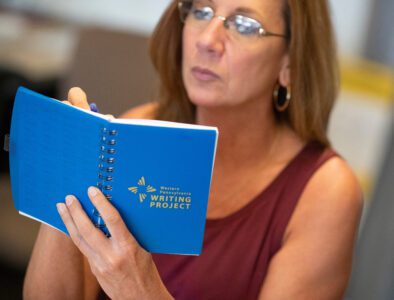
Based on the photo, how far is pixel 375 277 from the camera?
8.07 ft

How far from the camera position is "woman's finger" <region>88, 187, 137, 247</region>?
1.23m

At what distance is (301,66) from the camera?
173cm

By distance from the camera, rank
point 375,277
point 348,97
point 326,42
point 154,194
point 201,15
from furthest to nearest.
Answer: point 348,97 < point 375,277 < point 326,42 < point 201,15 < point 154,194

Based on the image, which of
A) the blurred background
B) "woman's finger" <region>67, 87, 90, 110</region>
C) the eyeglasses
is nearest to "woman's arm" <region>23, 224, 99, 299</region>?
"woman's finger" <region>67, 87, 90, 110</region>

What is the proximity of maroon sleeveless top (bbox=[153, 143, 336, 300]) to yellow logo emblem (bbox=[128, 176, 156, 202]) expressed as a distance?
0.47 meters

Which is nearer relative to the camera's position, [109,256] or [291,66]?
[109,256]

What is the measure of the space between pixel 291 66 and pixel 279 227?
0.38m

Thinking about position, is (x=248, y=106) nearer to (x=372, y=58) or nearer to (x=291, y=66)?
(x=291, y=66)

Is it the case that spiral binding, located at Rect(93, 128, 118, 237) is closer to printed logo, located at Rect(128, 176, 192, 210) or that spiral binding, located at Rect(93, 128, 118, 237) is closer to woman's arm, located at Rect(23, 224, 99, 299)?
printed logo, located at Rect(128, 176, 192, 210)

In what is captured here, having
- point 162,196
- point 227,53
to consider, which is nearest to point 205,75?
point 227,53

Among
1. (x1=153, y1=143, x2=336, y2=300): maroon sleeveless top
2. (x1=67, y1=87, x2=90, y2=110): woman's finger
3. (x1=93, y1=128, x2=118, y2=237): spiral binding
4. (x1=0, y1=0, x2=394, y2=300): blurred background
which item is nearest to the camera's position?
(x1=93, y1=128, x2=118, y2=237): spiral binding

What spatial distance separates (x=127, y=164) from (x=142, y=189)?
52 mm

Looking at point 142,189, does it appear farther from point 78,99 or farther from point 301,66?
point 301,66

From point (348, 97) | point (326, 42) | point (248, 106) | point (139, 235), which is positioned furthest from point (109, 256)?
point (348, 97)
